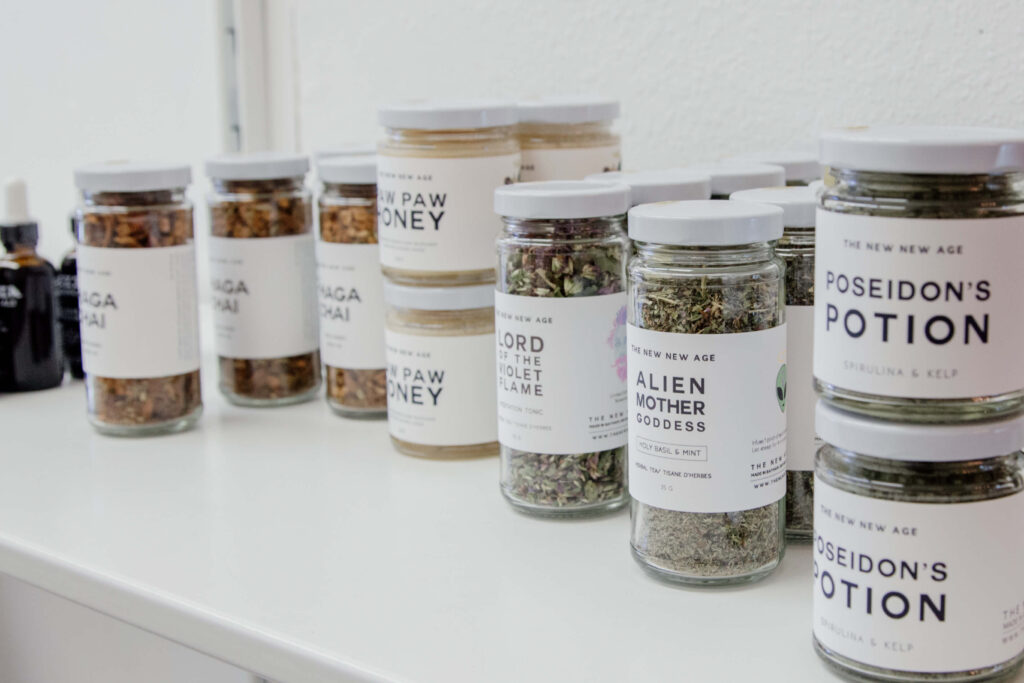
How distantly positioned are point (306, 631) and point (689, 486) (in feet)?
0.73

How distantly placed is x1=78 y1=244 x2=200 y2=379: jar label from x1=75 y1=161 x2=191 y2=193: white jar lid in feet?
0.17

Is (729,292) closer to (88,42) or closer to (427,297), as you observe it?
(427,297)

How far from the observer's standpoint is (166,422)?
1.02m

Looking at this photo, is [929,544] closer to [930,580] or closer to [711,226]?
[930,580]

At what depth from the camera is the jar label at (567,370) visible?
0.75 metres

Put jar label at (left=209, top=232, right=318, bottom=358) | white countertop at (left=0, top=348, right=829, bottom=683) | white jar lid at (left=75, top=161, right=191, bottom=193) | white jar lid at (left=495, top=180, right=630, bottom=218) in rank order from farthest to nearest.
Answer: jar label at (left=209, top=232, right=318, bottom=358) → white jar lid at (left=75, top=161, right=191, bottom=193) → white jar lid at (left=495, top=180, right=630, bottom=218) → white countertop at (left=0, top=348, right=829, bottom=683)

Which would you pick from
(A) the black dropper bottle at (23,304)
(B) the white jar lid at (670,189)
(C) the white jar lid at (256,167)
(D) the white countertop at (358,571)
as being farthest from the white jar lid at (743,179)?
(A) the black dropper bottle at (23,304)

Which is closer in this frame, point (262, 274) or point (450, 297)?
point (450, 297)

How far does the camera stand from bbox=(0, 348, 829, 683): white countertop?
23.9 inches

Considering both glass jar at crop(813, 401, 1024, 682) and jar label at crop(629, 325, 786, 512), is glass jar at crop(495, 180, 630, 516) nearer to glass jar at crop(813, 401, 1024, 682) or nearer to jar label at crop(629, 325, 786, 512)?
jar label at crop(629, 325, 786, 512)

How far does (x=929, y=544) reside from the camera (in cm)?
52

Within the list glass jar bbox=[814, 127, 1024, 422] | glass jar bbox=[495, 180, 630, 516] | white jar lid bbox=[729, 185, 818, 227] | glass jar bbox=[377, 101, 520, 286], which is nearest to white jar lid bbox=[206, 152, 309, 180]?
glass jar bbox=[377, 101, 520, 286]

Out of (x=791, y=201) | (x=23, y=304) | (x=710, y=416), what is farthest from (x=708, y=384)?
(x=23, y=304)

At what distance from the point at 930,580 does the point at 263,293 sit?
708 millimetres
